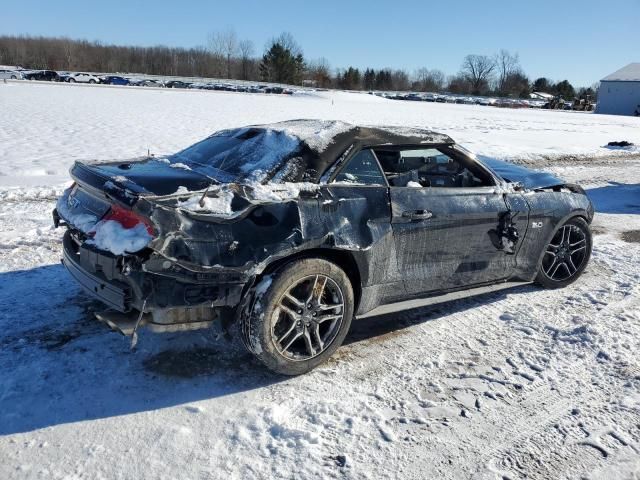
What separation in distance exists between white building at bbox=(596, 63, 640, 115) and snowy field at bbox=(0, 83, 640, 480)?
68.5 meters

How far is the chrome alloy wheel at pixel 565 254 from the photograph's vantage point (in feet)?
16.2

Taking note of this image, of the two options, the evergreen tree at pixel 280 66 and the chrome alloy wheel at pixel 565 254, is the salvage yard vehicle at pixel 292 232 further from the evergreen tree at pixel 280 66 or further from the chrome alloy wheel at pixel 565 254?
the evergreen tree at pixel 280 66

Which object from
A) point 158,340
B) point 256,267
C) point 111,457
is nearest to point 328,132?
point 256,267

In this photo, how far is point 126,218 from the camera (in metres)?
3.04

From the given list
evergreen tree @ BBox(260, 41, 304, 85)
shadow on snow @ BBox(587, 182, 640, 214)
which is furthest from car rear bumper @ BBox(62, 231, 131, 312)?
evergreen tree @ BBox(260, 41, 304, 85)

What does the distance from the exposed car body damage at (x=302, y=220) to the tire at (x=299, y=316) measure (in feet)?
0.36

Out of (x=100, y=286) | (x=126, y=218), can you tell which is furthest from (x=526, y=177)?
(x=100, y=286)

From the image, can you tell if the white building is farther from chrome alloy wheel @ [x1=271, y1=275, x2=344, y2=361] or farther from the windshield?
chrome alloy wheel @ [x1=271, y1=275, x2=344, y2=361]

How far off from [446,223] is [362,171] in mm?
761

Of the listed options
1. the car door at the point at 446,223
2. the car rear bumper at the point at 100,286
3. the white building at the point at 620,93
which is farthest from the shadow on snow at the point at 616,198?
the white building at the point at 620,93

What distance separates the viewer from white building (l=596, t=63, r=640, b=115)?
63.4 metres

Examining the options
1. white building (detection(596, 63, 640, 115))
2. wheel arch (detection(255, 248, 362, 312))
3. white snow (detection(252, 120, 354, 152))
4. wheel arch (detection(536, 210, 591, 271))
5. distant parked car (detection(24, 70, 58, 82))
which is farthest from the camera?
white building (detection(596, 63, 640, 115))

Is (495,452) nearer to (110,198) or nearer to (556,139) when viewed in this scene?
(110,198)

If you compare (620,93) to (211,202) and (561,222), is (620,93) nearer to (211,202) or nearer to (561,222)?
(561,222)
